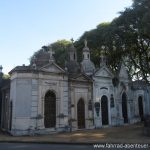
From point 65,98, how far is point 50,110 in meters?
1.97

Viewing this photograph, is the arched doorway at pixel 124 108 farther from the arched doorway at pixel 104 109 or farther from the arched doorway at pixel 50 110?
the arched doorway at pixel 50 110

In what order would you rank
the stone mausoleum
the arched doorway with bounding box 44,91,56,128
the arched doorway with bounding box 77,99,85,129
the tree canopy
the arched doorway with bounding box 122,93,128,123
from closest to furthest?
the stone mausoleum → the arched doorway with bounding box 44,91,56,128 → the tree canopy → the arched doorway with bounding box 77,99,85,129 → the arched doorway with bounding box 122,93,128,123

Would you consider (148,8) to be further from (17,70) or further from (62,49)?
(62,49)

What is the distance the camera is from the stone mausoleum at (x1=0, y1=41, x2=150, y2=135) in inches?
808

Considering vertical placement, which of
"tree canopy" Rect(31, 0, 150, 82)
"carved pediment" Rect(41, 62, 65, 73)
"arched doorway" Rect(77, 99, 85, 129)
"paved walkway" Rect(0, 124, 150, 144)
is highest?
"tree canopy" Rect(31, 0, 150, 82)

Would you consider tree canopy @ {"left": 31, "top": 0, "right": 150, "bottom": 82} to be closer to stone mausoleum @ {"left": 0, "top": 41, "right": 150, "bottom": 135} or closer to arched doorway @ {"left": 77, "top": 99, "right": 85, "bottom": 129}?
stone mausoleum @ {"left": 0, "top": 41, "right": 150, "bottom": 135}

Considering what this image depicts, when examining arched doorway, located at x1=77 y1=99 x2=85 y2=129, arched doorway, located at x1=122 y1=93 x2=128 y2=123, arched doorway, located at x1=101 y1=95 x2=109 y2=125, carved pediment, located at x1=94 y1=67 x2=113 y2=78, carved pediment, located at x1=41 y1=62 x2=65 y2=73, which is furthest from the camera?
arched doorway, located at x1=122 y1=93 x2=128 y2=123

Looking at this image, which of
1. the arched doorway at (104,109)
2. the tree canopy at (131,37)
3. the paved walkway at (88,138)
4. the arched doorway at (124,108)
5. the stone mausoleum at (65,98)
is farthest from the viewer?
the arched doorway at (124,108)

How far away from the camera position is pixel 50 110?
21906 millimetres

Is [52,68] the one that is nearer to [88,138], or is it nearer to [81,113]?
[81,113]

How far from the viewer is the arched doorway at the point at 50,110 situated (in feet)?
70.3

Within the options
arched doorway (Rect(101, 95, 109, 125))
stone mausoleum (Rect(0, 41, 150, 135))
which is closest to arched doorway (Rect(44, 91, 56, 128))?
stone mausoleum (Rect(0, 41, 150, 135))

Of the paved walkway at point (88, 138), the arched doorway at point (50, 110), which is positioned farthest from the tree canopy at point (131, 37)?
the paved walkway at point (88, 138)

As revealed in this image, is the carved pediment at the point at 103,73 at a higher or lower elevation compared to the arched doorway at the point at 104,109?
higher
